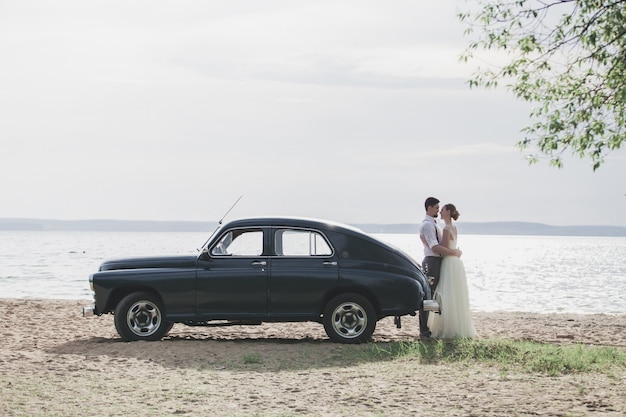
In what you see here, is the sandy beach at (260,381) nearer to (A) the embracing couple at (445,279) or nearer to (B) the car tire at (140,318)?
(B) the car tire at (140,318)

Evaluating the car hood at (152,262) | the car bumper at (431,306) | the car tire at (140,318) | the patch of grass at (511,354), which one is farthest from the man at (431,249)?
the car tire at (140,318)

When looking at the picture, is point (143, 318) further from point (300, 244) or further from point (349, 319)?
point (349, 319)

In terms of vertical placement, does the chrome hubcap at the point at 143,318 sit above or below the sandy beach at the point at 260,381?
above

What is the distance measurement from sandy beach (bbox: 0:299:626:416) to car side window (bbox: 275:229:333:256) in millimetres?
1413

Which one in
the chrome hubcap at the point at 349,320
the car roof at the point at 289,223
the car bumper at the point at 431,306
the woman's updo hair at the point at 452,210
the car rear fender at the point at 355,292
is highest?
the woman's updo hair at the point at 452,210

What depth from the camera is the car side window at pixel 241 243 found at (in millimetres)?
14359

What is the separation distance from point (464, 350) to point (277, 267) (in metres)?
3.09

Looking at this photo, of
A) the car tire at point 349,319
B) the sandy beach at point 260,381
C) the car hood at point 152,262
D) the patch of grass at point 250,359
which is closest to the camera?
the sandy beach at point 260,381

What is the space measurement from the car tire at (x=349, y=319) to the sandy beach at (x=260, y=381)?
0.32m

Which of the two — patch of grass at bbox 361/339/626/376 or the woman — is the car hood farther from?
the woman

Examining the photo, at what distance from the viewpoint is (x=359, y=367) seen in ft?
39.6

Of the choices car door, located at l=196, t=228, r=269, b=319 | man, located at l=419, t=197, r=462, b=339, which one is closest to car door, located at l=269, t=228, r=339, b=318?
car door, located at l=196, t=228, r=269, b=319

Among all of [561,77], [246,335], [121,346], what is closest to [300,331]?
[246,335]

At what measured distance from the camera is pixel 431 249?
589 inches
